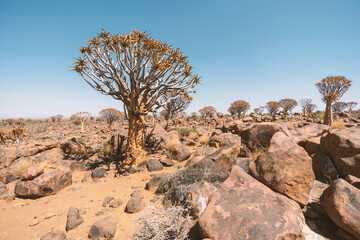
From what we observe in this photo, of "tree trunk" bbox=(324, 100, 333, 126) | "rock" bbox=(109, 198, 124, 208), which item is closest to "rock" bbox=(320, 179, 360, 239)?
"rock" bbox=(109, 198, 124, 208)

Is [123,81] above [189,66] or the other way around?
the other way around

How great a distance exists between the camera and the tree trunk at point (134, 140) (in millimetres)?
5980

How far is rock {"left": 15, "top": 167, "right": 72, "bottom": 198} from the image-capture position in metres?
4.17

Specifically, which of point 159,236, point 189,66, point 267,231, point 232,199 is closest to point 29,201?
point 159,236

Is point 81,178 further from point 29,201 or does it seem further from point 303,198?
point 303,198

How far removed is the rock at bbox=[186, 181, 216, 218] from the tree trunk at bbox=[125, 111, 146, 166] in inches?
140

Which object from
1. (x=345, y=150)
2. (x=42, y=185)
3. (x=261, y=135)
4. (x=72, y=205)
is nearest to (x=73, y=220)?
(x=72, y=205)

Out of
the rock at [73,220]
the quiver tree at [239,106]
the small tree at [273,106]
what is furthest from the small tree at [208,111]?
the rock at [73,220]

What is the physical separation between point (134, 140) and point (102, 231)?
3613mm

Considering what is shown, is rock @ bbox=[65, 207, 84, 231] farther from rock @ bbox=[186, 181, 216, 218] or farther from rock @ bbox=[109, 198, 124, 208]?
rock @ bbox=[186, 181, 216, 218]

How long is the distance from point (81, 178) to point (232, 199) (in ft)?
17.5

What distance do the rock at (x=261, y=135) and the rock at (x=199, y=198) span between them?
375 cm

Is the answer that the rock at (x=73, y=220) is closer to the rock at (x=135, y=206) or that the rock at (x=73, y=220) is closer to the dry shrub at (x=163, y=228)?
the rock at (x=135, y=206)

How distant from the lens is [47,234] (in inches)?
105
